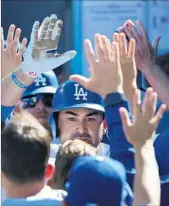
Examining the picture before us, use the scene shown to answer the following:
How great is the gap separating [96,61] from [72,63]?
3.79 meters

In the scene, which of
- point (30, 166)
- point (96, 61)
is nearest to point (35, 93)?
point (96, 61)

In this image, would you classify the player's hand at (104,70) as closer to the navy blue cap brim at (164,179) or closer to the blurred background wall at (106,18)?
the navy blue cap brim at (164,179)

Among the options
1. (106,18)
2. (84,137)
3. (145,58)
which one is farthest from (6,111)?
(106,18)

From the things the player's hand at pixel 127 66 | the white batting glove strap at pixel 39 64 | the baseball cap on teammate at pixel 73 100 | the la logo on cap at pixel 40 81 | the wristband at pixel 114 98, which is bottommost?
the la logo on cap at pixel 40 81

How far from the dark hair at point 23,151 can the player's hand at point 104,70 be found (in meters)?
0.32

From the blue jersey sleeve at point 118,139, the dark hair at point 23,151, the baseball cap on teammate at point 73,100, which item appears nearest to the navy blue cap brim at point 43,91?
the baseball cap on teammate at point 73,100

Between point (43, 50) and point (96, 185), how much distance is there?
3.57 feet

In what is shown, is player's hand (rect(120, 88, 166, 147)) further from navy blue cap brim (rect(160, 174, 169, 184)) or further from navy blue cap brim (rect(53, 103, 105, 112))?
navy blue cap brim (rect(53, 103, 105, 112))

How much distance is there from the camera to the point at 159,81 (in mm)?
3260

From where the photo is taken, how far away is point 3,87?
3297 millimetres

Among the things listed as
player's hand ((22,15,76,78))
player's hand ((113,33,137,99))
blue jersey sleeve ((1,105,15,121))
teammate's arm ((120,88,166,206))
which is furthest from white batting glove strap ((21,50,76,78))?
teammate's arm ((120,88,166,206))

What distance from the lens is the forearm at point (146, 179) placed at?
7.77ft

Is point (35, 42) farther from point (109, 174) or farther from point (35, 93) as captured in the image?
point (109, 174)

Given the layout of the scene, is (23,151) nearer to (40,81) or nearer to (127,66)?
(127,66)
